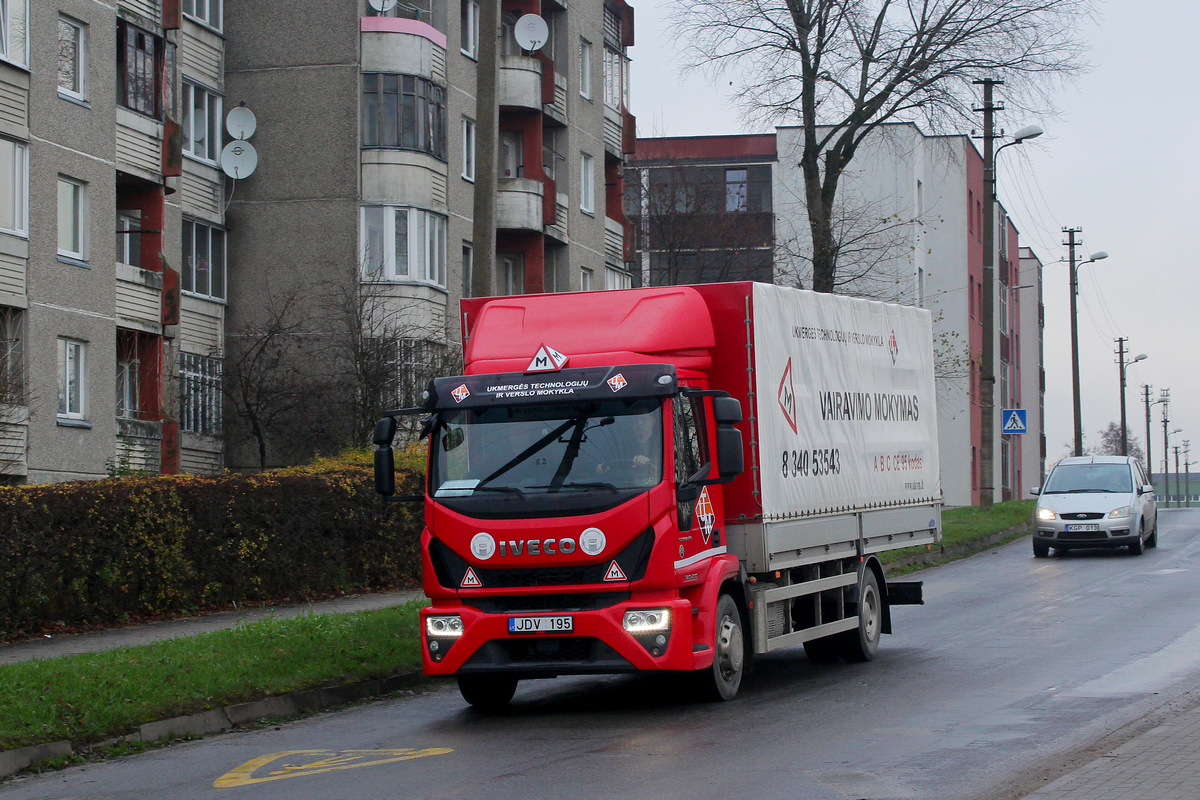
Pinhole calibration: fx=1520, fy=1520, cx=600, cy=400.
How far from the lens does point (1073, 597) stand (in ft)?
64.7

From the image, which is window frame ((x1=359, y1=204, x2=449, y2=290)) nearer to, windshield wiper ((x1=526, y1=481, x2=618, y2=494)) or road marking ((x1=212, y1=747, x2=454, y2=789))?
windshield wiper ((x1=526, y1=481, x2=618, y2=494))

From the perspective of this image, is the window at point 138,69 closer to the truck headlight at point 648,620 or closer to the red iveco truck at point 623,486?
the red iveco truck at point 623,486

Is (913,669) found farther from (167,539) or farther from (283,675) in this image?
(167,539)

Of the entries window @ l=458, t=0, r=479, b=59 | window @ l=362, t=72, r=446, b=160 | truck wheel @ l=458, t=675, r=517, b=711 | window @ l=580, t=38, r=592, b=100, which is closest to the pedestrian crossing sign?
window @ l=580, t=38, r=592, b=100

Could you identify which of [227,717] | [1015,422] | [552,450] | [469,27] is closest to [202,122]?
[469,27]

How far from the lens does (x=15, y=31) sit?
25.0 metres

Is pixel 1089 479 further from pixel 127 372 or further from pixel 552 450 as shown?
pixel 552 450

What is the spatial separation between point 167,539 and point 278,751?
7.58 metres

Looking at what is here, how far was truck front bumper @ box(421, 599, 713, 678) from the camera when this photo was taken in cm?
1036

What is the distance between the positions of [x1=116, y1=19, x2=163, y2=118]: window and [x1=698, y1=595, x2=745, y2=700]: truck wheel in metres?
20.9

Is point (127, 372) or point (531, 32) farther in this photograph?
point (531, 32)

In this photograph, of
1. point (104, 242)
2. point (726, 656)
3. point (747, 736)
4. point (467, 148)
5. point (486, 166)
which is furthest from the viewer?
point (467, 148)

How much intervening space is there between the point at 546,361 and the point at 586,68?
3312 cm

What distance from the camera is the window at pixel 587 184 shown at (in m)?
42.2
